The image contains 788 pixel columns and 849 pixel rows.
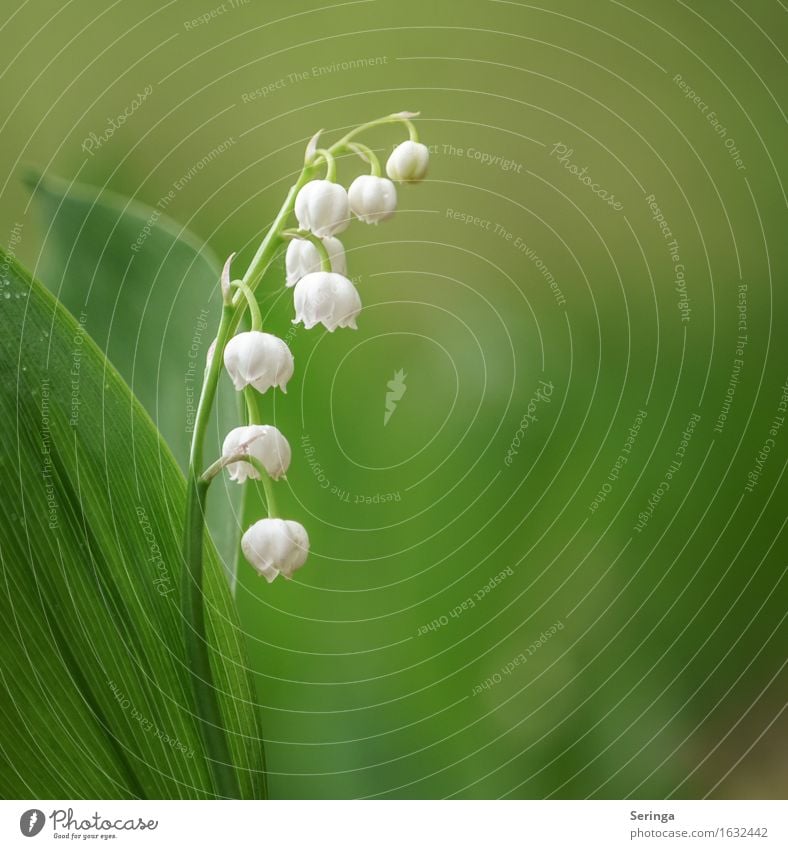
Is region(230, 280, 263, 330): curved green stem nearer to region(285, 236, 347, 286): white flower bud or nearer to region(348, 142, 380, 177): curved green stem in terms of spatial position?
region(285, 236, 347, 286): white flower bud

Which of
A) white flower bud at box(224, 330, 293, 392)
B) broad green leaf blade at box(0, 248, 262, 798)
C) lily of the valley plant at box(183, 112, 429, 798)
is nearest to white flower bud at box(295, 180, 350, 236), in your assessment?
lily of the valley plant at box(183, 112, 429, 798)

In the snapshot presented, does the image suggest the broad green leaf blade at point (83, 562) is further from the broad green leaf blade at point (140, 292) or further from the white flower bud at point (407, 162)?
the white flower bud at point (407, 162)

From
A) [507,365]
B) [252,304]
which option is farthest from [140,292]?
[507,365]

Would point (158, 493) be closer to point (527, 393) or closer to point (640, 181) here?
point (527, 393)

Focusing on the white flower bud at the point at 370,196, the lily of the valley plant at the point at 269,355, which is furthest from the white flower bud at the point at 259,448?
the white flower bud at the point at 370,196

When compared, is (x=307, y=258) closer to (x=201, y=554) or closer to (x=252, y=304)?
(x=252, y=304)
